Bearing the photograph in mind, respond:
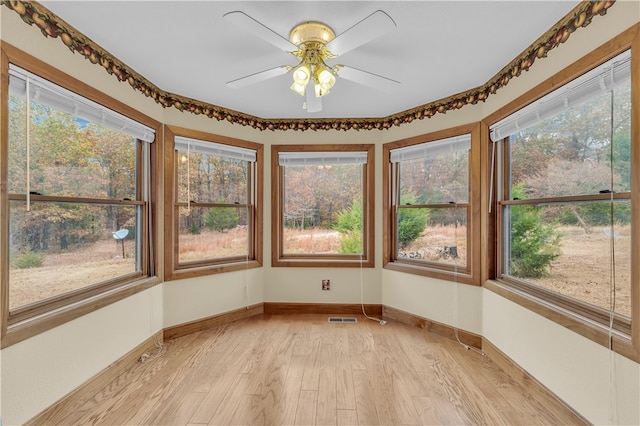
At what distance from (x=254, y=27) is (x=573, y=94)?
6.07 feet

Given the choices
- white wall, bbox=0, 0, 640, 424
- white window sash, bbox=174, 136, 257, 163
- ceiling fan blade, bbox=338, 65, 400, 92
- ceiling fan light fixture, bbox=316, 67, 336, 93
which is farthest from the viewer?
white window sash, bbox=174, 136, 257, 163

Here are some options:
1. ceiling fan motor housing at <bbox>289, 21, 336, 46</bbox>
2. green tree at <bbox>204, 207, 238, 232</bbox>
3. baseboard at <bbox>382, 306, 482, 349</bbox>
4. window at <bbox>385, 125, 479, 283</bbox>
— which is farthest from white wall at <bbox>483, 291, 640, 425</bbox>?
green tree at <bbox>204, 207, 238, 232</bbox>

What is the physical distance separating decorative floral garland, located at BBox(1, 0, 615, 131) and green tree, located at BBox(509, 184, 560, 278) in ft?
2.96

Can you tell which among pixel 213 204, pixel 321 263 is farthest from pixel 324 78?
pixel 321 263

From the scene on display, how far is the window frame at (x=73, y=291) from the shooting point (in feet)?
5.16

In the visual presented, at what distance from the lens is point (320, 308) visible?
3.63 metres

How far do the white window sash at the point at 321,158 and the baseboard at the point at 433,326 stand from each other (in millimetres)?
1747

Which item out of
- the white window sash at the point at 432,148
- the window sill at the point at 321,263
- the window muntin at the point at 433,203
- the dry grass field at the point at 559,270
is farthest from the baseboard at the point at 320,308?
the white window sash at the point at 432,148

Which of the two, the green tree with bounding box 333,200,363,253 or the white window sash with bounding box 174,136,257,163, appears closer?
the white window sash with bounding box 174,136,257,163

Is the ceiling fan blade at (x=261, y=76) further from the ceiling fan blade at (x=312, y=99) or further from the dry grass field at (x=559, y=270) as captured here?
the dry grass field at (x=559, y=270)

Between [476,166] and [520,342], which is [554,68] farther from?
[520,342]

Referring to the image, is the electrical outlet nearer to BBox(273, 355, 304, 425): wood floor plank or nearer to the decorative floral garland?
BBox(273, 355, 304, 425): wood floor plank

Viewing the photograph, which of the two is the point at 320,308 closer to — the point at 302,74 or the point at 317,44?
the point at 302,74

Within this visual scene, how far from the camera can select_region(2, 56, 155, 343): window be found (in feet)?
5.67
